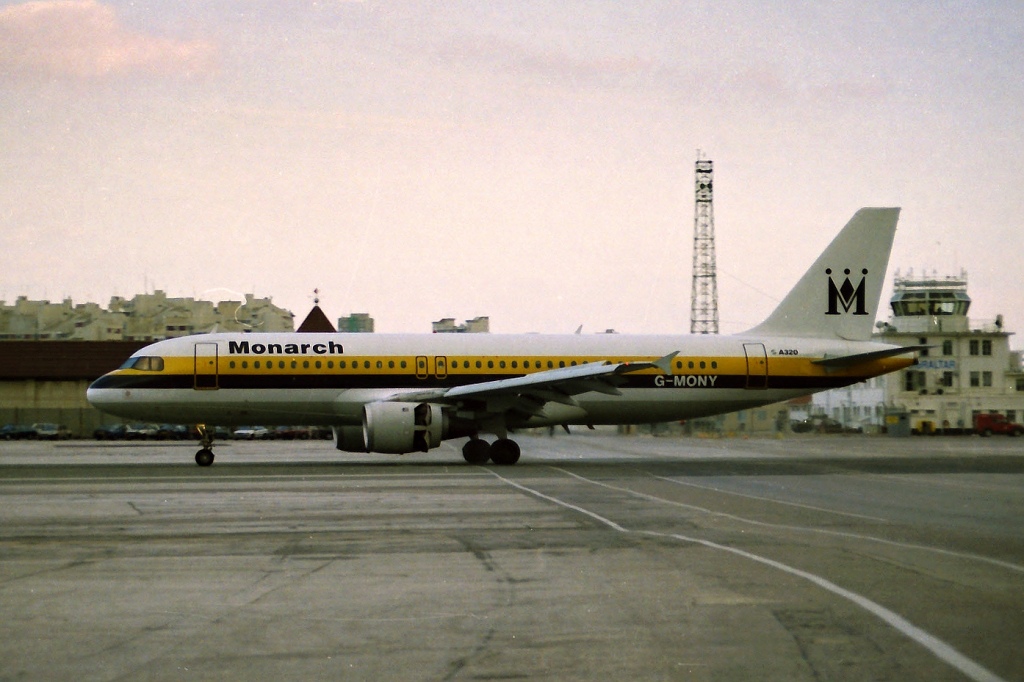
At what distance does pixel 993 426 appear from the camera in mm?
71188

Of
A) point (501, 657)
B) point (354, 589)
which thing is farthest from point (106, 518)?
point (501, 657)

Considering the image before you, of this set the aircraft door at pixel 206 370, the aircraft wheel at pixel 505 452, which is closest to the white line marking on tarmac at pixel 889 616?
the aircraft wheel at pixel 505 452

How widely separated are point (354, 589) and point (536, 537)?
4309mm

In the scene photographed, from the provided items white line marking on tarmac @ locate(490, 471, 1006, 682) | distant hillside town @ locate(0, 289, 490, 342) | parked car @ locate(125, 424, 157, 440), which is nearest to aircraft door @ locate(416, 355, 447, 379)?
white line marking on tarmac @ locate(490, 471, 1006, 682)

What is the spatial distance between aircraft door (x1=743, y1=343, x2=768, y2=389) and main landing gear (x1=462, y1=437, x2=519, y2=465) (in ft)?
26.5

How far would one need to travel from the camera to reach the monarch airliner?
102 feet

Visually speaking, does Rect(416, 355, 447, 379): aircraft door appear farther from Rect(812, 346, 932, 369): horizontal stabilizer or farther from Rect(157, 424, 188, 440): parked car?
Rect(157, 424, 188, 440): parked car

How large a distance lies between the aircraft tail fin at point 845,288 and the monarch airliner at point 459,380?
0.67 meters

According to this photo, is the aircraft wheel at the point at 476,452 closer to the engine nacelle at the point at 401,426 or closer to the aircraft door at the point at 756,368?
the engine nacelle at the point at 401,426

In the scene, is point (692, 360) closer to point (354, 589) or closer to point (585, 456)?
point (585, 456)

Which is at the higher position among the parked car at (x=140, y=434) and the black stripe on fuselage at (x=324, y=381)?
the black stripe on fuselage at (x=324, y=381)

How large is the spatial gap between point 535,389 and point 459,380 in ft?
9.55

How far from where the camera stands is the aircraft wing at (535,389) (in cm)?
3005

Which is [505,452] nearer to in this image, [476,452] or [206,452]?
[476,452]
